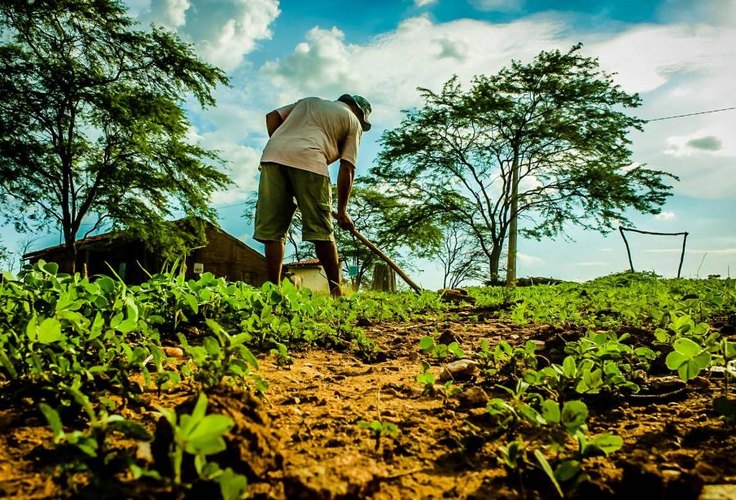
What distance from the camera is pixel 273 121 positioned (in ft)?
16.5

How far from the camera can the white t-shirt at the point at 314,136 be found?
14.8 ft

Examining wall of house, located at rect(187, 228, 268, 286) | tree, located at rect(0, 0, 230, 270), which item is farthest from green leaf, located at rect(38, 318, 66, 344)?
wall of house, located at rect(187, 228, 268, 286)

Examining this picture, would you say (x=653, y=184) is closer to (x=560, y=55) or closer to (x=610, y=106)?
(x=610, y=106)

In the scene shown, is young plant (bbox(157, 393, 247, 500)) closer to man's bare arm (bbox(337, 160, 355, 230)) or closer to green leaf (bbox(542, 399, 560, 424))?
green leaf (bbox(542, 399, 560, 424))

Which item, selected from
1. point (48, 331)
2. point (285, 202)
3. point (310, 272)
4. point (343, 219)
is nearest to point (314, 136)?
point (285, 202)

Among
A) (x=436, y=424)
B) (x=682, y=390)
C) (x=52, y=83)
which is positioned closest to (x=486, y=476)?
(x=436, y=424)

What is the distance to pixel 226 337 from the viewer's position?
1.03 m

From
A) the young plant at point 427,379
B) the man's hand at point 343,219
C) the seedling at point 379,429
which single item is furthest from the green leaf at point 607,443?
the man's hand at point 343,219

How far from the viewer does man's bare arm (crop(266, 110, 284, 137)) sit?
4980 mm

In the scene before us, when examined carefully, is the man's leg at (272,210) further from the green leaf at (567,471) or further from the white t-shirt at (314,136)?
the green leaf at (567,471)

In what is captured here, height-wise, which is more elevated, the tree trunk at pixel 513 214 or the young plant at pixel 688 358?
the tree trunk at pixel 513 214

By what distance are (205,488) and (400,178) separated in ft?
78.3

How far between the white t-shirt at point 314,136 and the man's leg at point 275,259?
33.3 inches

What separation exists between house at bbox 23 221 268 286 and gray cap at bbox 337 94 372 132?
22136mm
